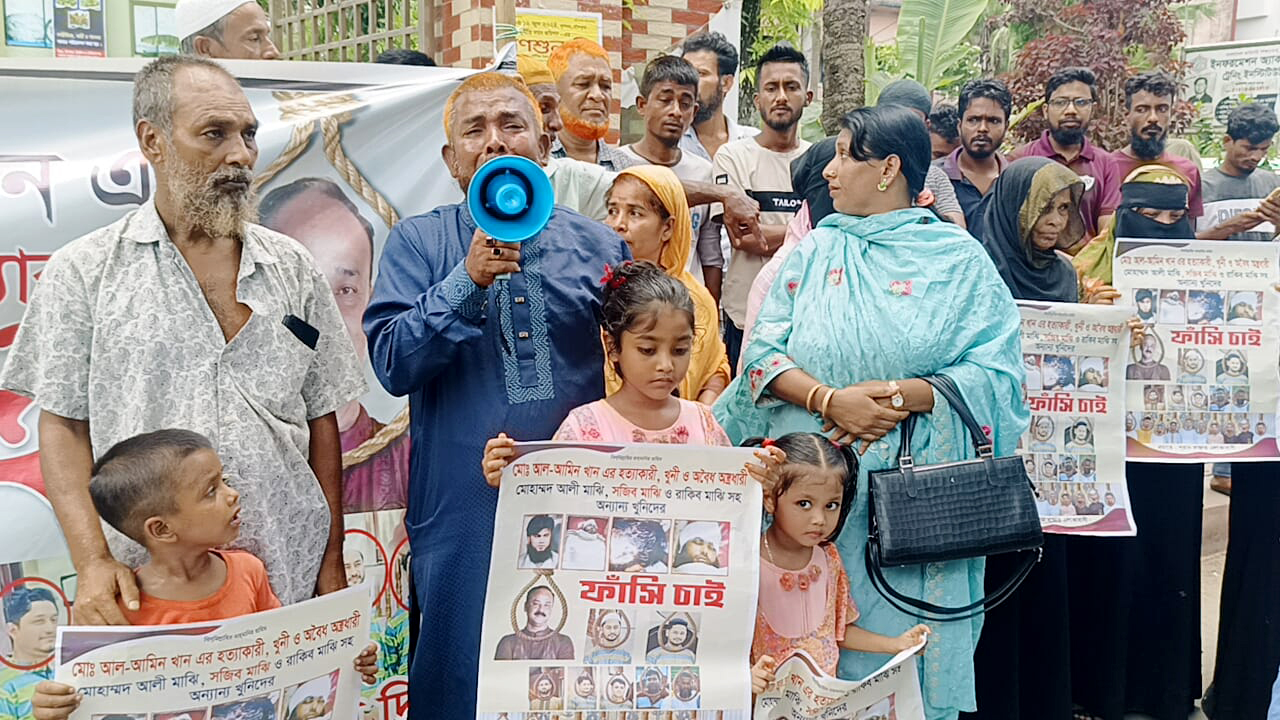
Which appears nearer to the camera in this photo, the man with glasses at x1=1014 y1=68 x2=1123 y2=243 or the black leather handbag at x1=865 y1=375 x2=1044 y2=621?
the black leather handbag at x1=865 y1=375 x2=1044 y2=621

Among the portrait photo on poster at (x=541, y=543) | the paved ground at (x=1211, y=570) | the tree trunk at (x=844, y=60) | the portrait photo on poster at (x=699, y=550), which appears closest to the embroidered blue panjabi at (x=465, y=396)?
the portrait photo on poster at (x=541, y=543)

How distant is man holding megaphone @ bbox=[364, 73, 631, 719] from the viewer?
8.88ft

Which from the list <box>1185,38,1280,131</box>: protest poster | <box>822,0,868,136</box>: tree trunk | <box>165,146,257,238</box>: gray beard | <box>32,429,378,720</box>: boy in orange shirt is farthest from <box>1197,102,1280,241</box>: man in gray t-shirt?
<box>1185,38,1280,131</box>: protest poster

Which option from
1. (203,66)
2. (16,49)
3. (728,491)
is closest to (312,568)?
(728,491)

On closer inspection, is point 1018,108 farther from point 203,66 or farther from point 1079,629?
point 203,66

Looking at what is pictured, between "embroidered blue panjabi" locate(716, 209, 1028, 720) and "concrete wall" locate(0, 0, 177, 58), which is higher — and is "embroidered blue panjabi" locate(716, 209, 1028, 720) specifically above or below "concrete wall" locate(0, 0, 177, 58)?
below

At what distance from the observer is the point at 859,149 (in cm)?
317

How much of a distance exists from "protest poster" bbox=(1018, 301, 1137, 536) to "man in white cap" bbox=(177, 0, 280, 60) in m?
3.05

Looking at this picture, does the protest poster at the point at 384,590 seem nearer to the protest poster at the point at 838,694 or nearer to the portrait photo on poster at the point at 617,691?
the portrait photo on poster at the point at 617,691

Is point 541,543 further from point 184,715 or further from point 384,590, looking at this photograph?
point 384,590

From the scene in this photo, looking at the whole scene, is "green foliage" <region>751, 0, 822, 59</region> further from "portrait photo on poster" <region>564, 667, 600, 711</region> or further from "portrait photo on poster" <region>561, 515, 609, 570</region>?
"portrait photo on poster" <region>564, 667, 600, 711</region>

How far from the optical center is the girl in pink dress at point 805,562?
9.34 feet

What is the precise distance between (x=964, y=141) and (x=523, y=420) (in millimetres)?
4104

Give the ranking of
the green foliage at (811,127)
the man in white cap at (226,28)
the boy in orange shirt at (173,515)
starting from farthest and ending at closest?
the green foliage at (811,127) → the man in white cap at (226,28) → the boy in orange shirt at (173,515)
